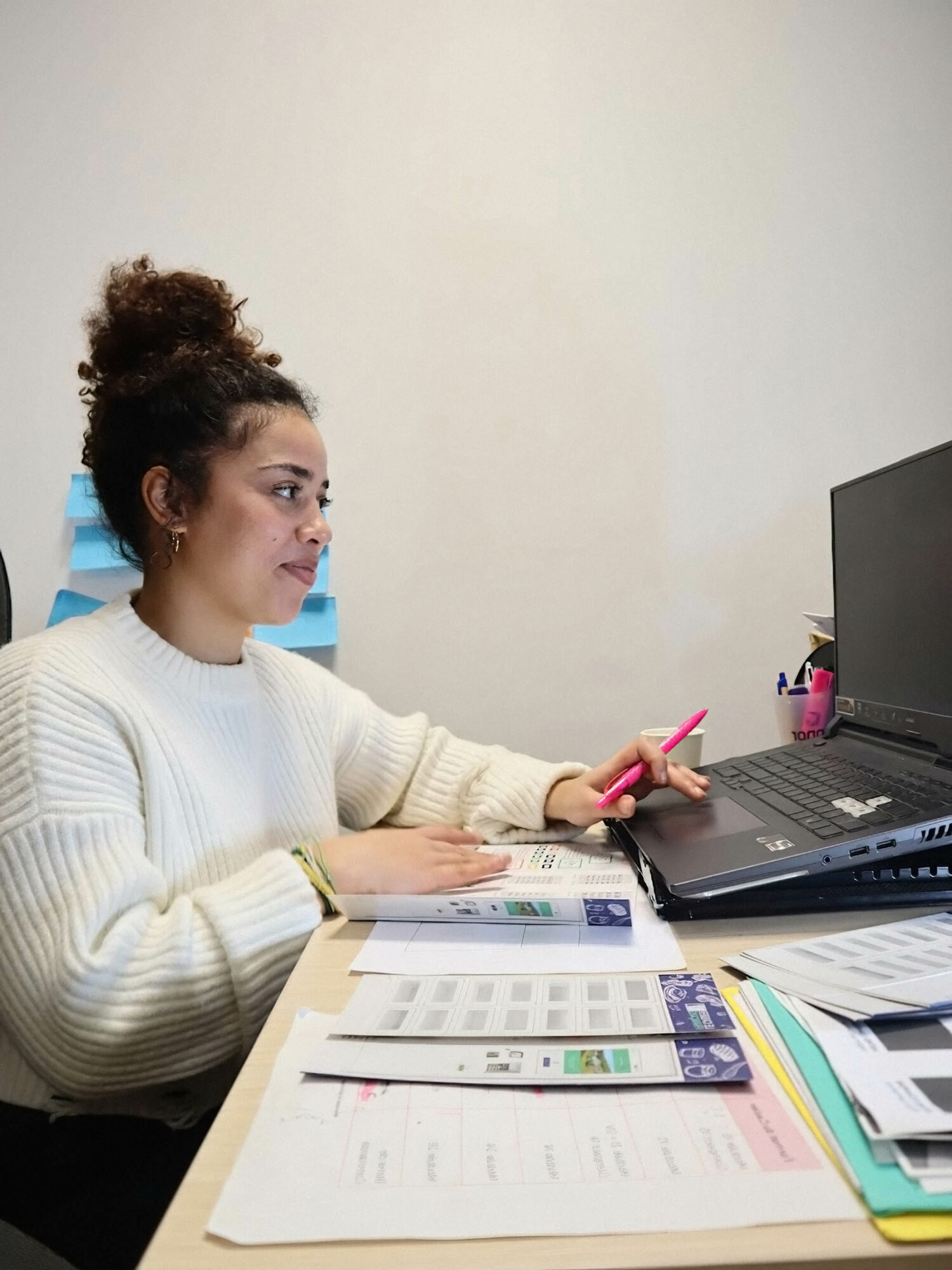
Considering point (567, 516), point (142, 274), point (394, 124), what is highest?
point (394, 124)

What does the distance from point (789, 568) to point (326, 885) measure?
4.09 ft

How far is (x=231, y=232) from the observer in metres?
1.70

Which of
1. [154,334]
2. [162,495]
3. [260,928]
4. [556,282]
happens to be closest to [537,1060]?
[260,928]

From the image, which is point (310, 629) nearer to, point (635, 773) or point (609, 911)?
point (635, 773)

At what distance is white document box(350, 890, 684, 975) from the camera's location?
1.99 ft

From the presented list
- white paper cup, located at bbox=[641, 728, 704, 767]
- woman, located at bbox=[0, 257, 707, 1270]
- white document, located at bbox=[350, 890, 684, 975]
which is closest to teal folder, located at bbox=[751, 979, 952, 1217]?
white document, located at bbox=[350, 890, 684, 975]

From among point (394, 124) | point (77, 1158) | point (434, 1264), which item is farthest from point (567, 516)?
point (434, 1264)

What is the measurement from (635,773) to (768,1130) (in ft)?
1.89

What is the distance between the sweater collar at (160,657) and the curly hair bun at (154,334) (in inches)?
9.6

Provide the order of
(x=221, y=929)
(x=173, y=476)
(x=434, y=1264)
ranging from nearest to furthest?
(x=434, y=1264) → (x=221, y=929) → (x=173, y=476)

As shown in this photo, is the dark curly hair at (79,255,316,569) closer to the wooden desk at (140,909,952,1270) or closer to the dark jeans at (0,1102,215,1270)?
the dark jeans at (0,1102,215,1270)

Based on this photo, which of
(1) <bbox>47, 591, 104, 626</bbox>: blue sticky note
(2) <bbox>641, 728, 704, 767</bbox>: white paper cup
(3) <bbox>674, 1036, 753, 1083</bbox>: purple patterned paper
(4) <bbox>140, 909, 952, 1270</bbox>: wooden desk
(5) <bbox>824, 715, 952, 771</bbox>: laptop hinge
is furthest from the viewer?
(1) <bbox>47, 591, 104, 626</bbox>: blue sticky note

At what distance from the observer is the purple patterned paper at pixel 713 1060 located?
1.44 ft

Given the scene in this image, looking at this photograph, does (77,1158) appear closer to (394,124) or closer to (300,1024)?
A: (300,1024)
